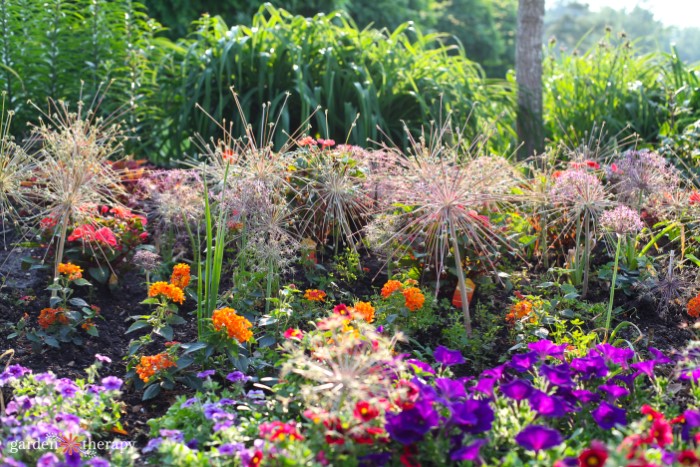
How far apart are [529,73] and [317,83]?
6.84ft

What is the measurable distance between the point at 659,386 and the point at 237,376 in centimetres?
150

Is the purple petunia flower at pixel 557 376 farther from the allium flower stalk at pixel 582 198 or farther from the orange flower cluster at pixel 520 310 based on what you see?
the allium flower stalk at pixel 582 198

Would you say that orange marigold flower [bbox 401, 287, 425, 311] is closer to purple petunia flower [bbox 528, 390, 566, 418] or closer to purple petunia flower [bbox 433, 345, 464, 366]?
purple petunia flower [bbox 433, 345, 464, 366]

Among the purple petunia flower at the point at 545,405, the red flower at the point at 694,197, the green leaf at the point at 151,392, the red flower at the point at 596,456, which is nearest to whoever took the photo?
the red flower at the point at 596,456

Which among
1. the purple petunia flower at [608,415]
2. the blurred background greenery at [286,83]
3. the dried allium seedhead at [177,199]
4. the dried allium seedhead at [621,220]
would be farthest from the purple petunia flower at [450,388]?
the blurred background greenery at [286,83]

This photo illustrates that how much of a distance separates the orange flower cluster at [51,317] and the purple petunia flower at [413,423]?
178cm

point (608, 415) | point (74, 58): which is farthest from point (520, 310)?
point (74, 58)

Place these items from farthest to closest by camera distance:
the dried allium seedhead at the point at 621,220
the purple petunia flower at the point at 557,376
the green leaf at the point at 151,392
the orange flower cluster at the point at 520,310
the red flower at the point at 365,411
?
the dried allium seedhead at the point at 621,220 < the orange flower cluster at the point at 520,310 < the green leaf at the point at 151,392 < the purple petunia flower at the point at 557,376 < the red flower at the point at 365,411

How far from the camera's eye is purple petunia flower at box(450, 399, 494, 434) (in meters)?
2.08

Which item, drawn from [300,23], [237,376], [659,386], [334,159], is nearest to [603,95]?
[300,23]

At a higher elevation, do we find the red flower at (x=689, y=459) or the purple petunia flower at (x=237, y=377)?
the red flower at (x=689, y=459)

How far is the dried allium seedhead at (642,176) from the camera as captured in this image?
158 inches

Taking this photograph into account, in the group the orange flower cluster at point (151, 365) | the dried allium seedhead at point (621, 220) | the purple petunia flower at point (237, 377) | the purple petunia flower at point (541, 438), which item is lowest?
the orange flower cluster at point (151, 365)

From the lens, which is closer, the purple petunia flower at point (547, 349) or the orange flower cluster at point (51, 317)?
the purple petunia flower at point (547, 349)
